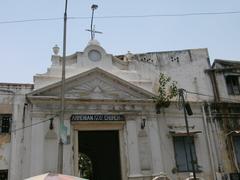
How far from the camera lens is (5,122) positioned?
14.2 m

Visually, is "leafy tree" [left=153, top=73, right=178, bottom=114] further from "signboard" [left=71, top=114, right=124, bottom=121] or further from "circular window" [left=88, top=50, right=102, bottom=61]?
"circular window" [left=88, top=50, right=102, bottom=61]

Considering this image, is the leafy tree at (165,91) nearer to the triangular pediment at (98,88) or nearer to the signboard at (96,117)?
the triangular pediment at (98,88)

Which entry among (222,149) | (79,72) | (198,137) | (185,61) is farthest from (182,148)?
(79,72)

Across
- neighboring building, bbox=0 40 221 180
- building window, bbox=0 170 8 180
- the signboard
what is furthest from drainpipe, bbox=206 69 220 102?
building window, bbox=0 170 8 180

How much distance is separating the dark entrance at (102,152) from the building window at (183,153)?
12.5ft

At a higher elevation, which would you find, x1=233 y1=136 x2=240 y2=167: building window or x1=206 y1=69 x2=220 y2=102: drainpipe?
x1=206 y1=69 x2=220 y2=102: drainpipe

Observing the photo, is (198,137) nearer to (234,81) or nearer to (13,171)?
(234,81)

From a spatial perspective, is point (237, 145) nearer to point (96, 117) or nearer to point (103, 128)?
point (103, 128)

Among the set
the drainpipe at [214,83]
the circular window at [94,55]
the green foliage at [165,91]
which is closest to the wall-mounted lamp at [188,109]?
the green foliage at [165,91]

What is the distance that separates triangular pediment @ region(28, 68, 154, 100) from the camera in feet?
49.2

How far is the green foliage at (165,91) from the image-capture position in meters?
16.3

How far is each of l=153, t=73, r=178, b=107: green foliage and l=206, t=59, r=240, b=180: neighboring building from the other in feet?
7.96

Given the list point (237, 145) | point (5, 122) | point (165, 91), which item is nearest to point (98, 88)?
point (165, 91)

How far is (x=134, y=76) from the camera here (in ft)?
56.5
